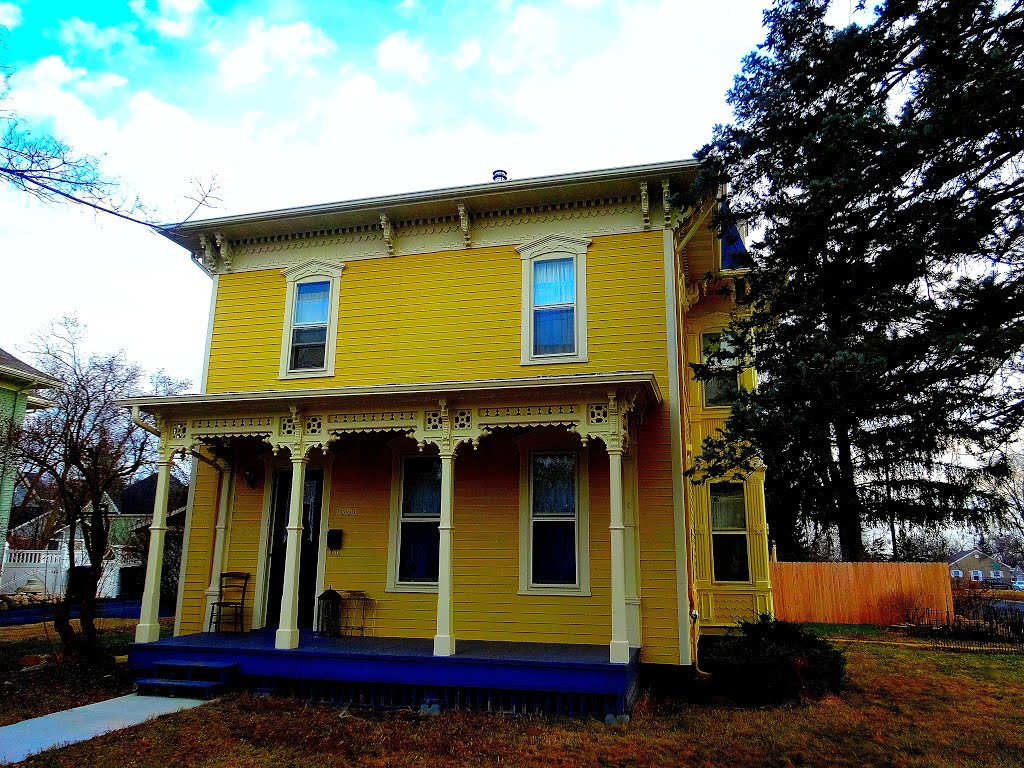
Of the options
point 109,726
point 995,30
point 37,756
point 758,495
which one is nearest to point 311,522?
point 109,726

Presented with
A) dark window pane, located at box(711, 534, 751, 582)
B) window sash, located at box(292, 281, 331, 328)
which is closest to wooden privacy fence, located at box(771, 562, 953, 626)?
dark window pane, located at box(711, 534, 751, 582)

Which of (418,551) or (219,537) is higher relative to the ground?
(219,537)

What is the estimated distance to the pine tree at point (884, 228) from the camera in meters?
5.70

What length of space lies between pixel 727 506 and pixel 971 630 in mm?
6126

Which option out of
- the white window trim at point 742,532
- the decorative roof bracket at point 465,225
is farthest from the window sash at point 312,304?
the white window trim at point 742,532

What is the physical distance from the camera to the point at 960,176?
6.12 meters

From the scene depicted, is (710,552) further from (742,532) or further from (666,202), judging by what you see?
(666,202)

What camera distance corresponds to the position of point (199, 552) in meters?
10.2

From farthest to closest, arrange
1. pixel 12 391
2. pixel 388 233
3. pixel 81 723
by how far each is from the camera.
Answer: pixel 12 391 → pixel 388 233 → pixel 81 723

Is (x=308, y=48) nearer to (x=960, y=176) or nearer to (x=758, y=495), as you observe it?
(x=960, y=176)

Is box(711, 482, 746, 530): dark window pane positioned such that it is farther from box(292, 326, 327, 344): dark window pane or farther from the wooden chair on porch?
the wooden chair on porch

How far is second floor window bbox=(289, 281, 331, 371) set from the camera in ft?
34.4

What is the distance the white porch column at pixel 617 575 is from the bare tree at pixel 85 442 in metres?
6.60

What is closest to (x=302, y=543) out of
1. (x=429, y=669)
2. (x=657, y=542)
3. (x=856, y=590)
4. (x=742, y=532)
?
(x=429, y=669)
